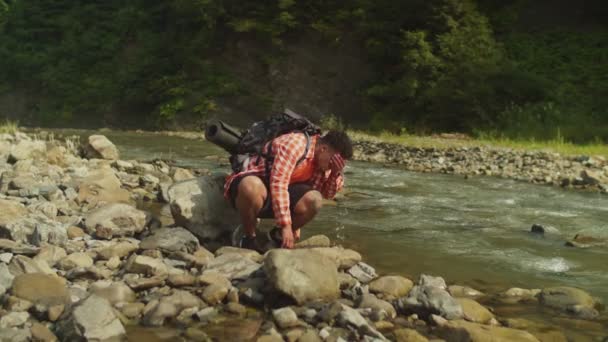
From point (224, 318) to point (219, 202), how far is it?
1903 mm

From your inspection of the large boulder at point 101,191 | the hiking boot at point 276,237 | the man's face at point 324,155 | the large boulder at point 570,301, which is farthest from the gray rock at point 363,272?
the large boulder at point 101,191

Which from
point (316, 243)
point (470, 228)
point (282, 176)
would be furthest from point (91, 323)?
point (470, 228)

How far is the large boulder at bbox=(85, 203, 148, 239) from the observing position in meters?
4.94

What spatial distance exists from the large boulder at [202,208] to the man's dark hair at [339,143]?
125 centimetres

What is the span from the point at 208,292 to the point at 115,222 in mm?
1768

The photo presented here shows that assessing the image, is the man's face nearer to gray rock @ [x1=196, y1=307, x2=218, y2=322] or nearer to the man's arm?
the man's arm

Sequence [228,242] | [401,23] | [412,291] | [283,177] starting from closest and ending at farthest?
[412,291] → [283,177] → [228,242] → [401,23]

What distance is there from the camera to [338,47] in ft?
80.9

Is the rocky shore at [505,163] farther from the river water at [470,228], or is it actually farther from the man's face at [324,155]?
the man's face at [324,155]

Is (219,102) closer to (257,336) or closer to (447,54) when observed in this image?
(447,54)

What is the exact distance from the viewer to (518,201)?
345 inches

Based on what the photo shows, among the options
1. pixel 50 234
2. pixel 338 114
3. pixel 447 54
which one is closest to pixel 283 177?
pixel 50 234

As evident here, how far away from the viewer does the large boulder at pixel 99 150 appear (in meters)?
10.0

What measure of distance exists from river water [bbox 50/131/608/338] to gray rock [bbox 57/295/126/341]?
231cm
